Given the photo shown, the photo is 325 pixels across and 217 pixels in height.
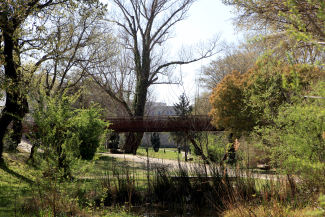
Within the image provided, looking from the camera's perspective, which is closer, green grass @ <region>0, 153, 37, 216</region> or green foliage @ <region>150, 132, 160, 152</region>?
green grass @ <region>0, 153, 37, 216</region>

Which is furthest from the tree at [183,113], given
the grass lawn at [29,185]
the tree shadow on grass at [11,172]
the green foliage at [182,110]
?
the tree shadow on grass at [11,172]

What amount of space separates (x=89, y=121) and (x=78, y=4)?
14.8 ft

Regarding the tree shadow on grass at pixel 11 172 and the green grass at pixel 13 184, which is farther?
the tree shadow on grass at pixel 11 172

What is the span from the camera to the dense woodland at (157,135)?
5176mm

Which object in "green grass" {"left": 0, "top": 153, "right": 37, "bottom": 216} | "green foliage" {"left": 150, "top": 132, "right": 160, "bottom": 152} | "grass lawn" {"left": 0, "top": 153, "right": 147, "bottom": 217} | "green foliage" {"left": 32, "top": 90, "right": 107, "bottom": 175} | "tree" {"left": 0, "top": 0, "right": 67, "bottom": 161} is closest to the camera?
"green foliage" {"left": 32, "top": 90, "right": 107, "bottom": 175}

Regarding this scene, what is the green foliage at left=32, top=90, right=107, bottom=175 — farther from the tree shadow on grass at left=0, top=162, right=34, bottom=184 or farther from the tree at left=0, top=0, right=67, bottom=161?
the tree shadow on grass at left=0, top=162, right=34, bottom=184

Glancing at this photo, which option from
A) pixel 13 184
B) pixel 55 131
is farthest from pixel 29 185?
pixel 55 131

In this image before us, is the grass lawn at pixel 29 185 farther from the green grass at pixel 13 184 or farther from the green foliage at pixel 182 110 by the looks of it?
the green foliage at pixel 182 110

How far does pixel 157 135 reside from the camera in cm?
1205

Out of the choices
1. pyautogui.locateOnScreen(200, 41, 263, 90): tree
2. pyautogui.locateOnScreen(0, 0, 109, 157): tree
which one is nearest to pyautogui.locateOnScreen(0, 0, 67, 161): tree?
pyautogui.locateOnScreen(0, 0, 109, 157): tree

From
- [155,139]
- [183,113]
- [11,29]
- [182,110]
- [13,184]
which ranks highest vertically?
[11,29]

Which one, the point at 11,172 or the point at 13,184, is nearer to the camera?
the point at 13,184

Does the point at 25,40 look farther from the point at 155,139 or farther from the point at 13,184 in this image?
the point at 155,139

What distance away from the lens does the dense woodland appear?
5.18m
